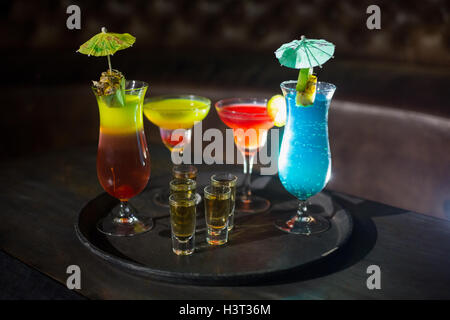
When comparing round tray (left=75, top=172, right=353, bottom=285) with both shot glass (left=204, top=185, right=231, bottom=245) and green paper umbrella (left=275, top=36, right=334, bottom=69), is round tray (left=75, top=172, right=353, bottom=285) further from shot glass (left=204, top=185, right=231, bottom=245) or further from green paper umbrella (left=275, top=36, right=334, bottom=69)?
green paper umbrella (left=275, top=36, right=334, bottom=69)

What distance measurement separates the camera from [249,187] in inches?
58.1

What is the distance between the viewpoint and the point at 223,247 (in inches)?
46.1

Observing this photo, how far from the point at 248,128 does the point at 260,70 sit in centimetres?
128

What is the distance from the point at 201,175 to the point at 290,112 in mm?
539

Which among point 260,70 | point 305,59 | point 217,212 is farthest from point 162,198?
point 260,70

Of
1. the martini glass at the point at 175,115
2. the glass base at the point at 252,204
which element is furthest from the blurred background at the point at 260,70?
the glass base at the point at 252,204

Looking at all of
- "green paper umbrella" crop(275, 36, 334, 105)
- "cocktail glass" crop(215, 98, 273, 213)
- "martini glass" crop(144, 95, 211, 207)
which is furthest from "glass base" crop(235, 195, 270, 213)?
"green paper umbrella" crop(275, 36, 334, 105)

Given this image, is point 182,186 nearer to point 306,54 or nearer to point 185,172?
point 185,172

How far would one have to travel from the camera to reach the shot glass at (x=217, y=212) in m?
1.13

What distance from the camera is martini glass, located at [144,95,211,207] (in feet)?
5.08

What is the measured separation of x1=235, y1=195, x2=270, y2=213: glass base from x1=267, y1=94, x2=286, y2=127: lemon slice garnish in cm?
25

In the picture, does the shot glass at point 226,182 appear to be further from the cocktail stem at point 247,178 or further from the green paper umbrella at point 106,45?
the green paper umbrella at point 106,45
